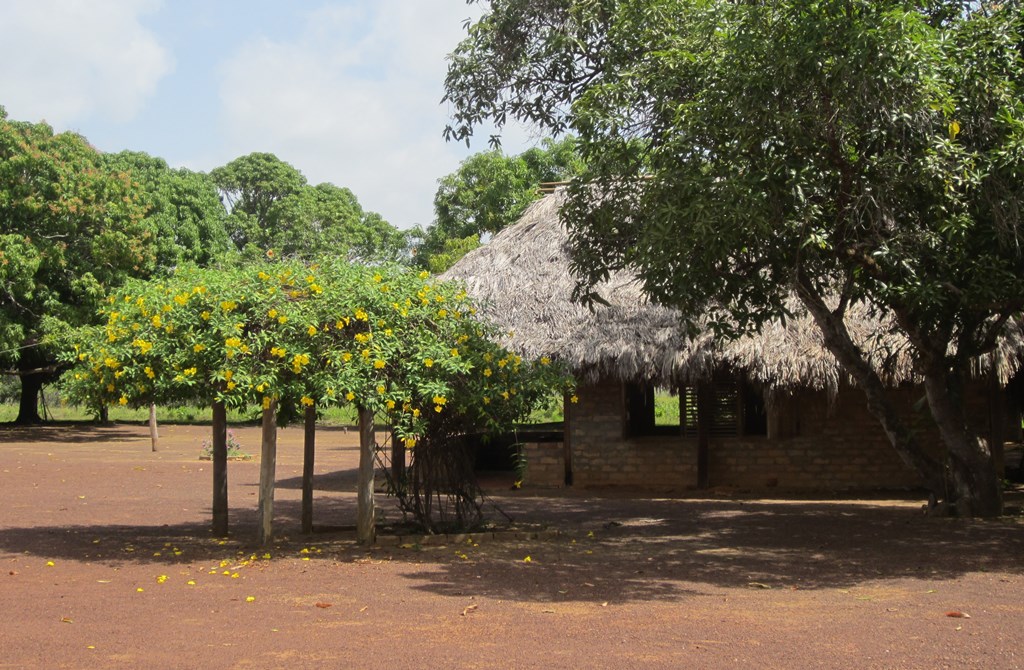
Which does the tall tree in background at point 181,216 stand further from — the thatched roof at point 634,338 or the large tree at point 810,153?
the large tree at point 810,153

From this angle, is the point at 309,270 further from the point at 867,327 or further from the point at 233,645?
the point at 867,327

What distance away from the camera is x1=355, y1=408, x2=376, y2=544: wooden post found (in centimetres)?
884

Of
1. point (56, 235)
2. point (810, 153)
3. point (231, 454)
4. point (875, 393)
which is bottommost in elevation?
point (231, 454)

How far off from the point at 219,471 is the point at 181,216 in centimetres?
2055

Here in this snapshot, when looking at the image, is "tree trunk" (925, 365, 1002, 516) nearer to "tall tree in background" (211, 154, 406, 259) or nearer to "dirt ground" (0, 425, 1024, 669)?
"dirt ground" (0, 425, 1024, 669)

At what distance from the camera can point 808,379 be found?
1320 cm

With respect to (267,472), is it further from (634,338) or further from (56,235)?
(56,235)

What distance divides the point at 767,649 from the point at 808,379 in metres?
8.15

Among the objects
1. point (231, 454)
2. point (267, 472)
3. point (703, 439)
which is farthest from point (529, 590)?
point (231, 454)

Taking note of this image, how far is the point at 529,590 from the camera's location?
7.24 metres

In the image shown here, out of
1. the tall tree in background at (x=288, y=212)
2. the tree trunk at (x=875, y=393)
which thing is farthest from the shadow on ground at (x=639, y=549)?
the tall tree in background at (x=288, y=212)

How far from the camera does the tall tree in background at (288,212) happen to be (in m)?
41.1

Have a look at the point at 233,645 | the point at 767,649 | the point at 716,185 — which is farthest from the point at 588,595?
the point at 716,185

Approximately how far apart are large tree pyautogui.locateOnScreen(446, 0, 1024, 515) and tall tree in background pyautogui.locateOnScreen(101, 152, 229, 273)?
19517 millimetres
